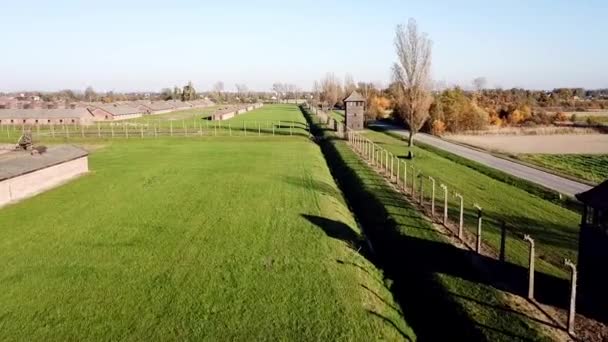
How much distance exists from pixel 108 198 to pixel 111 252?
27.4ft

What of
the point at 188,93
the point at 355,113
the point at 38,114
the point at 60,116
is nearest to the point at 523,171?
the point at 355,113

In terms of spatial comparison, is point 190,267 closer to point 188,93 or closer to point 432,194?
point 432,194

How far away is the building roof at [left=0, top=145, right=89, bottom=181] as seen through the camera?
23.3 m

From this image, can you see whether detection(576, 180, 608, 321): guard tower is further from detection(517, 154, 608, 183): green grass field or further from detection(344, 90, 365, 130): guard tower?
detection(344, 90, 365, 130): guard tower

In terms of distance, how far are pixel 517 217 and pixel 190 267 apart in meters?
10.8

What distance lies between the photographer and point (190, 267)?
44.5 ft

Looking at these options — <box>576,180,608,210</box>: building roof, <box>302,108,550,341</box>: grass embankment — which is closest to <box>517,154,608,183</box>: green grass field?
<box>302,108,550,341</box>: grass embankment

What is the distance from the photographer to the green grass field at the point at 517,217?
44.9 feet

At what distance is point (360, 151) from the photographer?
39156 millimetres

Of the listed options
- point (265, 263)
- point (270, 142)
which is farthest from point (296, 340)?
point (270, 142)

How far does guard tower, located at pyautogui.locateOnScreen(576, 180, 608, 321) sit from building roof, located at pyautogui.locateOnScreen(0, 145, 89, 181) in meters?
21.0

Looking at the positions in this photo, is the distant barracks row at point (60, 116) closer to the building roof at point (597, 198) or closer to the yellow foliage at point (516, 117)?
the yellow foliage at point (516, 117)

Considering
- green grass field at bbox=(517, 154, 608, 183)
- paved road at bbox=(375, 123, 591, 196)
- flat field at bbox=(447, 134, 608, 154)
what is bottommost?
flat field at bbox=(447, 134, 608, 154)

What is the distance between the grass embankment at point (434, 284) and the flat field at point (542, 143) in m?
→ 28.8
